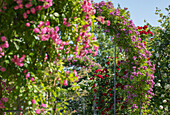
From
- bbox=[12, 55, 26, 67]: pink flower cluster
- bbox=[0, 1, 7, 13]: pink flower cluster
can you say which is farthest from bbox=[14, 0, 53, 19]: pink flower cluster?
bbox=[12, 55, 26, 67]: pink flower cluster

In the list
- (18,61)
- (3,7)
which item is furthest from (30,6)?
(18,61)

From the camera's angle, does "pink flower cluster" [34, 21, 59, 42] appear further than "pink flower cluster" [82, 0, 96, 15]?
No

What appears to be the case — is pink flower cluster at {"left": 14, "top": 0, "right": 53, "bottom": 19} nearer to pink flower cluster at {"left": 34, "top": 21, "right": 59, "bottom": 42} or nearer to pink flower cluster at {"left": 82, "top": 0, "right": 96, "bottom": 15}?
pink flower cluster at {"left": 34, "top": 21, "right": 59, "bottom": 42}

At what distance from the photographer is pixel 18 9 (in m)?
2.38

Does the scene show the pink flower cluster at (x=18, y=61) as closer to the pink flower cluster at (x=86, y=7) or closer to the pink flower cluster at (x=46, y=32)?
the pink flower cluster at (x=46, y=32)

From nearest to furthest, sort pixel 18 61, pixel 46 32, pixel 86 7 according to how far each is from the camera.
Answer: pixel 18 61, pixel 46 32, pixel 86 7

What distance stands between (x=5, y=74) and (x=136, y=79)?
3.97 m

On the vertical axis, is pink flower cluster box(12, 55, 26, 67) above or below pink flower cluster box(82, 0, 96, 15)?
below

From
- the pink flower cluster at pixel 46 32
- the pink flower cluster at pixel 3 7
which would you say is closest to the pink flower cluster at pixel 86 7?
the pink flower cluster at pixel 46 32

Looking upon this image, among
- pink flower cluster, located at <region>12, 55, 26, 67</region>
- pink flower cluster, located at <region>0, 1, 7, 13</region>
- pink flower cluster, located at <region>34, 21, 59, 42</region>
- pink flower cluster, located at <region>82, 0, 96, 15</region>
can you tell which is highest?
pink flower cluster, located at <region>82, 0, 96, 15</region>

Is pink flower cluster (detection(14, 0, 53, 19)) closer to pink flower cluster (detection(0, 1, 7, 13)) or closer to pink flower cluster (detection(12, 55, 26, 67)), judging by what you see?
pink flower cluster (detection(0, 1, 7, 13))

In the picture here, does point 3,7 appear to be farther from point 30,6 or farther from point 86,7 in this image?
point 86,7

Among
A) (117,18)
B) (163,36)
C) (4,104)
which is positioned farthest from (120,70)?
(4,104)

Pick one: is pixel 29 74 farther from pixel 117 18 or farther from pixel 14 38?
pixel 117 18
